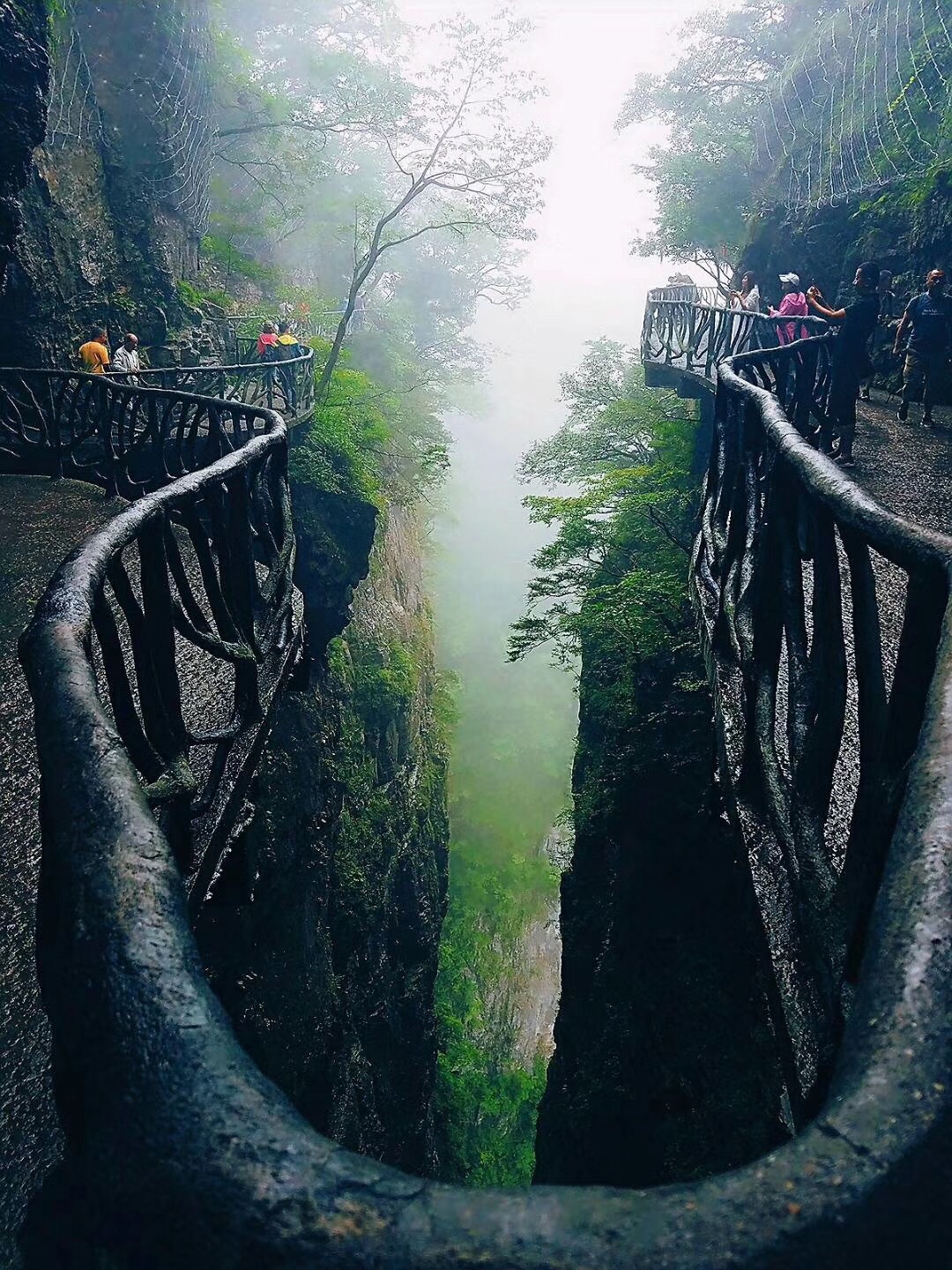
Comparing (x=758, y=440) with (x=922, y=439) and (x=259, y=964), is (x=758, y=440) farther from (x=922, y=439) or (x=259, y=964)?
(x=259, y=964)

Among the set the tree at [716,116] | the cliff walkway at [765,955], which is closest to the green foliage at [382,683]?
the cliff walkway at [765,955]

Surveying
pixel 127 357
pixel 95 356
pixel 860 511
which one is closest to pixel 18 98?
pixel 95 356

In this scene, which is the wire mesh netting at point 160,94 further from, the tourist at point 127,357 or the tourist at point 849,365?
the tourist at point 849,365

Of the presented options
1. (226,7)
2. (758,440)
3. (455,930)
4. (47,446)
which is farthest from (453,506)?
(758,440)

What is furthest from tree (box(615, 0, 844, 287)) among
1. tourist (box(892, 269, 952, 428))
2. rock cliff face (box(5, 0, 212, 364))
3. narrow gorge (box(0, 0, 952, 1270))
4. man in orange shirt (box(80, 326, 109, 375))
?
man in orange shirt (box(80, 326, 109, 375))

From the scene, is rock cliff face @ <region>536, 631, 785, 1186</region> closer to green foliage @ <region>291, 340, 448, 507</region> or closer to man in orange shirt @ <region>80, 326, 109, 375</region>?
green foliage @ <region>291, 340, 448, 507</region>
